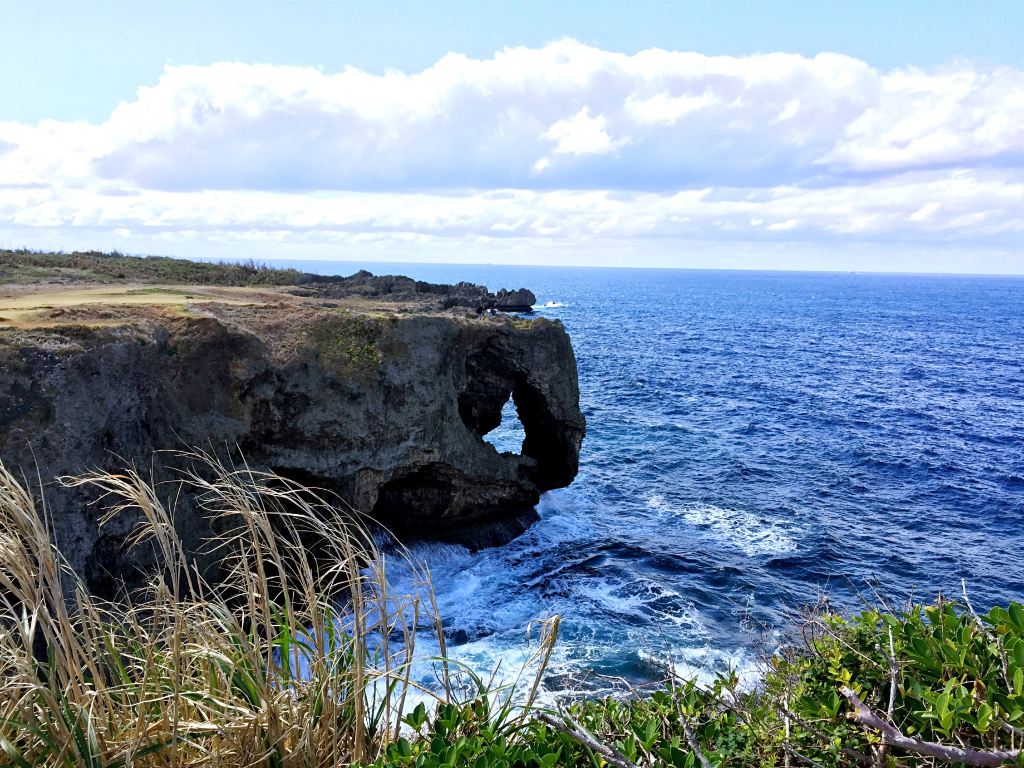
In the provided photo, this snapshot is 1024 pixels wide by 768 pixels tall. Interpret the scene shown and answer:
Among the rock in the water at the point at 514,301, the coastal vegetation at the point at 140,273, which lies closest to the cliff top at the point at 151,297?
the coastal vegetation at the point at 140,273

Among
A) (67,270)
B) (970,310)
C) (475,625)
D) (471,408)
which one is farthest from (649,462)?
(970,310)

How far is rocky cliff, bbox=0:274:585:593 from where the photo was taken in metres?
13.4

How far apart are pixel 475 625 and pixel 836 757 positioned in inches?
583

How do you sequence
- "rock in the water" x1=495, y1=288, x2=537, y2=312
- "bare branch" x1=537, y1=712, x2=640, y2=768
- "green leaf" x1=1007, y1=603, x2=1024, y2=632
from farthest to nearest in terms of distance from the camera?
"rock in the water" x1=495, y1=288, x2=537, y2=312, "green leaf" x1=1007, y1=603, x2=1024, y2=632, "bare branch" x1=537, y1=712, x2=640, y2=768

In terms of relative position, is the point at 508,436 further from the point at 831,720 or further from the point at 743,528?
the point at 831,720

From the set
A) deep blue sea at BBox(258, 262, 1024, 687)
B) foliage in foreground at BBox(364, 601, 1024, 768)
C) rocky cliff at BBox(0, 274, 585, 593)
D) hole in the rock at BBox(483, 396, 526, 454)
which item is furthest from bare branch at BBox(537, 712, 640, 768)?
hole in the rock at BBox(483, 396, 526, 454)

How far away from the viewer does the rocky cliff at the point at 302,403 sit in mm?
13391

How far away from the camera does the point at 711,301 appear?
15275 cm

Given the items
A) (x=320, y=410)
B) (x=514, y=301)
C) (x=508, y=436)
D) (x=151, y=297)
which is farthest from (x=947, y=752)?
(x=514, y=301)

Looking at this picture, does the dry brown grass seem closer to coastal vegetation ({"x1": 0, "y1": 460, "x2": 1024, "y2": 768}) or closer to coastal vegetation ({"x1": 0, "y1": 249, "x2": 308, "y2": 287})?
coastal vegetation ({"x1": 0, "y1": 460, "x2": 1024, "y2": 768})

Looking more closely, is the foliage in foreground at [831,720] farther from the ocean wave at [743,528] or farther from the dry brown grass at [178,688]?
the ocean wave at [743,528]

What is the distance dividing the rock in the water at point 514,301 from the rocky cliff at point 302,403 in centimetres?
6564

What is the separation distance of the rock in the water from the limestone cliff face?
215 ft

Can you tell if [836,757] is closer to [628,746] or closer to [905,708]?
[905,708]
